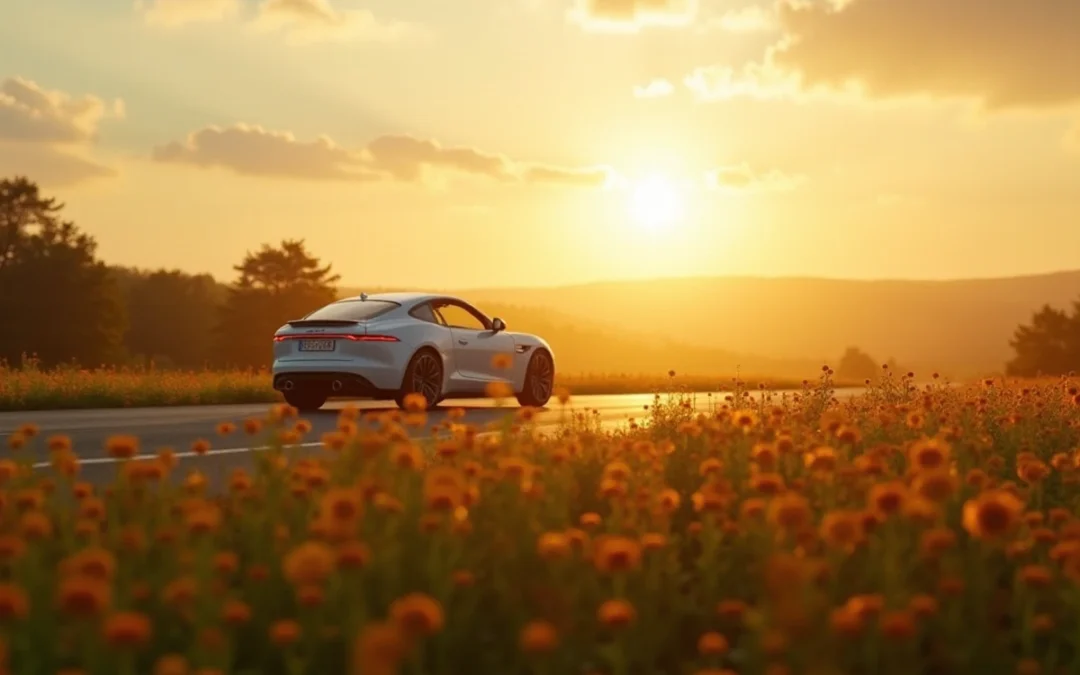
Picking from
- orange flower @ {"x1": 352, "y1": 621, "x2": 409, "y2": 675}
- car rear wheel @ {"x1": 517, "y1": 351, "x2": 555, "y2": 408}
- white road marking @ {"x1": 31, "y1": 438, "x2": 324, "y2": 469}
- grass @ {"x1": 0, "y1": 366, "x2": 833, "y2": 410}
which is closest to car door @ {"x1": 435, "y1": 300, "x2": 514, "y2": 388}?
car rear wheel @ {"x1": 517, "y1": 351, "x2": 555, "y2": 408}

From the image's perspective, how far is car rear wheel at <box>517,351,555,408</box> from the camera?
1733cm

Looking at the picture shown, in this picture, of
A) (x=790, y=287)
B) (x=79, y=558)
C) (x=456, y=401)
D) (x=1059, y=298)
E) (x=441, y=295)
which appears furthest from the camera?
(x=790, y=287)

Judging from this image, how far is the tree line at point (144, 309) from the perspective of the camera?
54219mm

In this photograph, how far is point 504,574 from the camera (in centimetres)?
436

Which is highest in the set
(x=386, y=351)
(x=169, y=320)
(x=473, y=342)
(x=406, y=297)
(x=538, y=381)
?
(x=169, y=320)

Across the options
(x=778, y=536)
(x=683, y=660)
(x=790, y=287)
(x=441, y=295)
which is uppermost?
(x=790, y=287)

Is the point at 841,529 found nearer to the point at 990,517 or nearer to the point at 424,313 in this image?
the point at 990,517

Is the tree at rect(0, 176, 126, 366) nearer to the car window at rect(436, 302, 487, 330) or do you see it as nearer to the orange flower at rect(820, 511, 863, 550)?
the car window at rect(436, 302, 487, 330)

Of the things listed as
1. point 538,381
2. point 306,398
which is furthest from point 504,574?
point 538,381

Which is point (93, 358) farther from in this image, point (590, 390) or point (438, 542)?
point (438, 542)

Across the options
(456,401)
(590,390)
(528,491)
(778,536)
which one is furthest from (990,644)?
(590,390)

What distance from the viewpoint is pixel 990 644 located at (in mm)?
3904

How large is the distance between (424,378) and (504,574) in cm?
1081

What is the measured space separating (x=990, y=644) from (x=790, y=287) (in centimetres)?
14774
